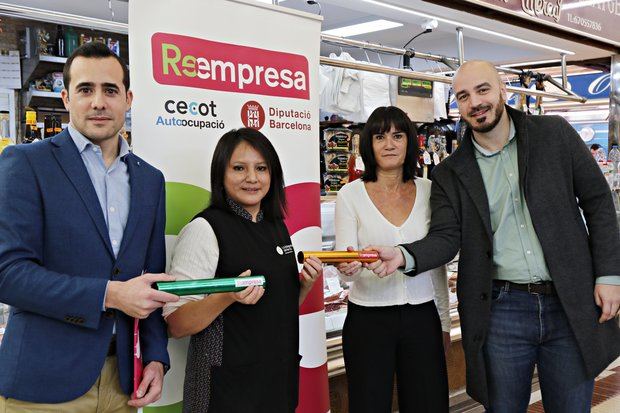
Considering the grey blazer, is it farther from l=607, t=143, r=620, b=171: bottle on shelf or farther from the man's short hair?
l=607, t=143, r=620, b=171: bottle on shelf

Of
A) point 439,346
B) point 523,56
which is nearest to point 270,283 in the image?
point 439,346

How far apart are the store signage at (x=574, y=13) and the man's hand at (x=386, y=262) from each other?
2.91 metres

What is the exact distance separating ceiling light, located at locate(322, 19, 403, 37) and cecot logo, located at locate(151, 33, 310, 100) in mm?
6809

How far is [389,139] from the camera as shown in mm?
2562

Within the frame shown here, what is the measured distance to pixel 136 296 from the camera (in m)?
1.54

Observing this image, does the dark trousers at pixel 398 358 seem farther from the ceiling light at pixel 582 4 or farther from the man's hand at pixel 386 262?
the ceiling light at pixel 582 4

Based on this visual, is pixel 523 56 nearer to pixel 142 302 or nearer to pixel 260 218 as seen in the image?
pixel 260 218

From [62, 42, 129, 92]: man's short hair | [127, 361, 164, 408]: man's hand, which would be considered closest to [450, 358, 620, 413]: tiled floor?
[127, 361, 164, 408]: man's hand

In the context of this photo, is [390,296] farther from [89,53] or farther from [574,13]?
[574,13]

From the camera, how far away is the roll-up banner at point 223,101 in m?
2.35

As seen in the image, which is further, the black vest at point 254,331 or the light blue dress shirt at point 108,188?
the black vest at point 254,331

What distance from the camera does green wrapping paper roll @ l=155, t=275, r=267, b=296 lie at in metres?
1.61

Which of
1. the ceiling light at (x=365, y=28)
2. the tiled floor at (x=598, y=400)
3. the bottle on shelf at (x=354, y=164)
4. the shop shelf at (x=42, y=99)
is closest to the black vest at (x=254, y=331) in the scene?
the tiled floor at (x=598, y=400)

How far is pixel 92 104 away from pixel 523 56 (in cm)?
903
